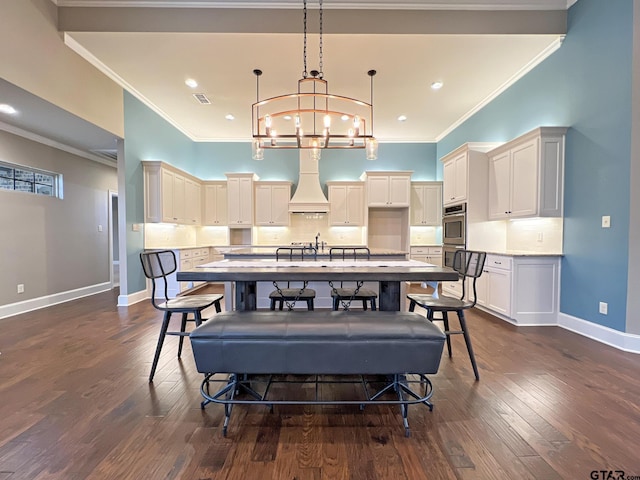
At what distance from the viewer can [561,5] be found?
3.33 meters

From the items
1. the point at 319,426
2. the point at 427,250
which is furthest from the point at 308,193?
the point at 319,426

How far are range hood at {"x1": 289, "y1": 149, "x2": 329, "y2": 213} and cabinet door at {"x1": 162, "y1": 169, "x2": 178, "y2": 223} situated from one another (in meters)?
2.44

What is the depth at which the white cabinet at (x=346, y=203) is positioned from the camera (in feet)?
21.9

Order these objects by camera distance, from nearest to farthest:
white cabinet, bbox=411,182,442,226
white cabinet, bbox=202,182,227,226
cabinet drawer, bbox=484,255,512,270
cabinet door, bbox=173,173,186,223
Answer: cabinet drawer, bbox=484,255,512,270
cabinet door, bbox=173,173,186,223
white cabinet, bbox=411,182,442,226
white cabinet, bbox=202,182,227,226

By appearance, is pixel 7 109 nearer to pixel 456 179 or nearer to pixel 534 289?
pixel 456 179

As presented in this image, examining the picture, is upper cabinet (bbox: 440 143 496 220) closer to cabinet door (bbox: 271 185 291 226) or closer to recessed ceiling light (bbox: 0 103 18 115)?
cabinet door (bbox: 271 185 291 226)

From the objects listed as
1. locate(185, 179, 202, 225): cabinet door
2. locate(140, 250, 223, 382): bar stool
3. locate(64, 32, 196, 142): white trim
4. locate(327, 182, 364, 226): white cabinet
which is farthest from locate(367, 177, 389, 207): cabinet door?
locate(140, 250, 223, 382): bar stool

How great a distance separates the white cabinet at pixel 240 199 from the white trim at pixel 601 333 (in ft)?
18.7

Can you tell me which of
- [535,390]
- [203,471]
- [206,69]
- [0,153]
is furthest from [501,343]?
[0,153]

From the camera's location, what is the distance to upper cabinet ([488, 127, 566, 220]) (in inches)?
135

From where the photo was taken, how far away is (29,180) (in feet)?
14.1

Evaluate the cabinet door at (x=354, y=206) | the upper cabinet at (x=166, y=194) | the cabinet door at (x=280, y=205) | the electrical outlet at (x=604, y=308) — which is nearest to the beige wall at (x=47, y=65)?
the upper cabinet at (x=166, y=194)

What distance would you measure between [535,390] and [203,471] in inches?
88.1

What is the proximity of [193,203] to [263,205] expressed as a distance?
4.98ft
